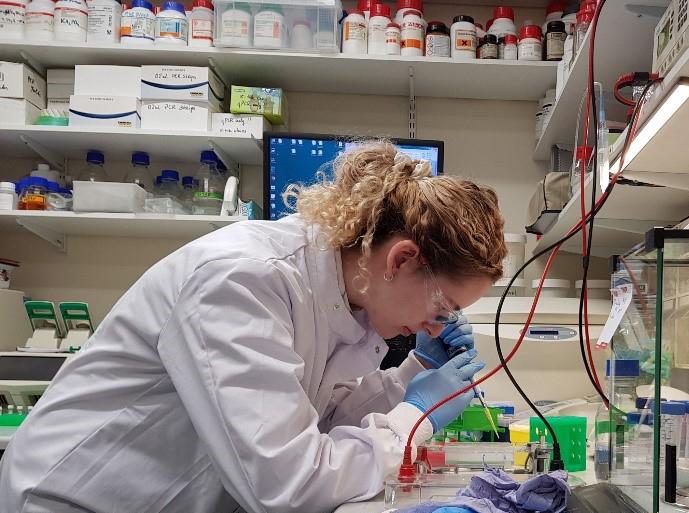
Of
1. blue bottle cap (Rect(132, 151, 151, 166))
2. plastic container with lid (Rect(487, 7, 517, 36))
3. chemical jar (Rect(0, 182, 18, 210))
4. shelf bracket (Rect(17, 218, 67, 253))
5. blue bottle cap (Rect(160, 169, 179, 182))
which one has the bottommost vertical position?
shelf bracket (Rect(17, 218, 67, 253))

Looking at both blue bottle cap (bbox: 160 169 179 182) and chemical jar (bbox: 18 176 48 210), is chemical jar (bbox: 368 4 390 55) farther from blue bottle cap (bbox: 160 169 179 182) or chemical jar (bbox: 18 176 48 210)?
chemical jar (bbox: 18 176 48 210)

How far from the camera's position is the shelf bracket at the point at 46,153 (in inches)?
86.5

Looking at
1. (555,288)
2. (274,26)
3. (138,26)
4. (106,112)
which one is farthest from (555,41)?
(106,112)

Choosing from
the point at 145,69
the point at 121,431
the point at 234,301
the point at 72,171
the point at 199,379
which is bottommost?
the point at 121,431

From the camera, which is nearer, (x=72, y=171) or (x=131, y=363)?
(x=131, y=363)

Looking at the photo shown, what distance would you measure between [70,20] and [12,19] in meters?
0.21

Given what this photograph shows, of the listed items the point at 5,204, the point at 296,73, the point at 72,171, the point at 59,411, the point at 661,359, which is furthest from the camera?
the point at 72,171

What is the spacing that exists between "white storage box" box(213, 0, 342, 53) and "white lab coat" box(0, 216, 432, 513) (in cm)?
124

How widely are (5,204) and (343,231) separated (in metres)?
1.63

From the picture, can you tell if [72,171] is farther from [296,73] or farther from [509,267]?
[509,267]

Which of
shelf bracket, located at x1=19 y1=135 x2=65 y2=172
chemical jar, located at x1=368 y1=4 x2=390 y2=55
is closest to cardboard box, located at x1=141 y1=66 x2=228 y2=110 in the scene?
shelf bracket, located at x1=19 y1=135 x2=65 y2=172

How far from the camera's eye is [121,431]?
0.95 meters

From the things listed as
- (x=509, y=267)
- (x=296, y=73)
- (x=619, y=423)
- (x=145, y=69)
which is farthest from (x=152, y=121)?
(x=619, y=423)

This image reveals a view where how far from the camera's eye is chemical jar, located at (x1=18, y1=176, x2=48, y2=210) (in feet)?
6.95
